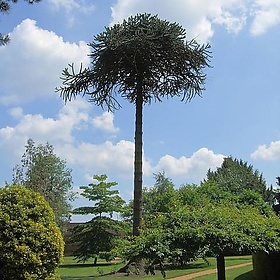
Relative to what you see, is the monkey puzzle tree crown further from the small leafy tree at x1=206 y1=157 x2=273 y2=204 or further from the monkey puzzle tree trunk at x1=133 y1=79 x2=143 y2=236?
the small leafy tree at x1=206 y1=157 x2=273 y2=204

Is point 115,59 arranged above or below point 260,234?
above

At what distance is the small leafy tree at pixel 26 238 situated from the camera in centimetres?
748

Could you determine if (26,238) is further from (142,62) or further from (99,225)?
(99,225)

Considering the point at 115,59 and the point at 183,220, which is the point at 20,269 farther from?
the point at 115,59

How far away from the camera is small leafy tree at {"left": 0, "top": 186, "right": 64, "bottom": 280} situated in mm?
7484

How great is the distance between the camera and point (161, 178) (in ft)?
129

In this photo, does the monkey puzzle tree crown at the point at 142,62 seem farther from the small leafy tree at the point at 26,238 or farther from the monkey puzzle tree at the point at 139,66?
the small leafy tree at the point at 26,238

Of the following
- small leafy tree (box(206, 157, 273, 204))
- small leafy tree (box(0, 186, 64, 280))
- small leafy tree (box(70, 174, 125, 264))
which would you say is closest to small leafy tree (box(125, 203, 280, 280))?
small leafy tree (box(0, 186, 64, 280))

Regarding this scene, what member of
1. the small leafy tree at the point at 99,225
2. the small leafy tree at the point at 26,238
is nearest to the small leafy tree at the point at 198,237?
the small leafy tree at the point at 26,238

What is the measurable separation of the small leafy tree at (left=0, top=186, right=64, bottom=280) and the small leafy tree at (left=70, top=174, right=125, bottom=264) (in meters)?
16.4

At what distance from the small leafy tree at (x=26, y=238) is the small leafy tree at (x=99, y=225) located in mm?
16419

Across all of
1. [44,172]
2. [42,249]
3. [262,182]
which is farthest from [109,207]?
[262,182]

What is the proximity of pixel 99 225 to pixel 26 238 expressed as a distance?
17423 millimetres

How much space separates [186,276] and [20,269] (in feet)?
27.0
